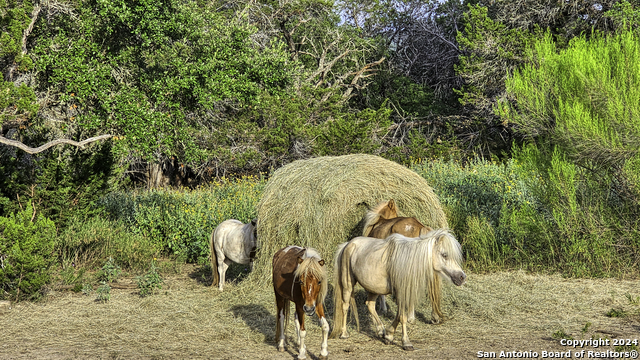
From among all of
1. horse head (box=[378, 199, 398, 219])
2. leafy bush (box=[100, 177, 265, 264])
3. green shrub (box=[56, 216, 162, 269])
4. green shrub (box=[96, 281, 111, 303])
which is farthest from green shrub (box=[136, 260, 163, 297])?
horse head (box=[378, 199, 398, 219])

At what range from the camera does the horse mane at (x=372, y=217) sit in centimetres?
795

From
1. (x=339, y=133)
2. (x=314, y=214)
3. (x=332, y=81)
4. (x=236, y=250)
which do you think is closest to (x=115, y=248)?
(x=236, y=250)

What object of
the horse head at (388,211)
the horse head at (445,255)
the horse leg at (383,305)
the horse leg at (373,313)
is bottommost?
the horse leg at (383,305)

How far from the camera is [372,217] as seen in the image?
8.00 metres

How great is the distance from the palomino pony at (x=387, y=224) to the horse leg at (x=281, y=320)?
1.57 metres

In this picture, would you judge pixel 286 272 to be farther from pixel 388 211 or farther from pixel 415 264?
pixel 388 211

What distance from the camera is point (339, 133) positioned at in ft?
50.0

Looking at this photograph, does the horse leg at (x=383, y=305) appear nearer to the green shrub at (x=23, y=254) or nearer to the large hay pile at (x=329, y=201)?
the large hay pile at (x=329, y=201)

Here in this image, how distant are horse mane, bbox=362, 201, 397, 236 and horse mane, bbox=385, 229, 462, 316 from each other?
6.37 feet

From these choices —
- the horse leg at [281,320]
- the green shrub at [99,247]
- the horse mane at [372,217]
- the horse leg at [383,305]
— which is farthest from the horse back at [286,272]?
the green shrub at [99,247]

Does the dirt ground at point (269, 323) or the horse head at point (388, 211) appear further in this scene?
the horse head at point (388, 211)

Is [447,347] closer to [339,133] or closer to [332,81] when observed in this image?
[339,133]

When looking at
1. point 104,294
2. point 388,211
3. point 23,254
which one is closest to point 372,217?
point 388,211

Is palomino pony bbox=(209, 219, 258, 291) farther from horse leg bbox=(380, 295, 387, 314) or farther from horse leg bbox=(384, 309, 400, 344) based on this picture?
horse leg bbox=(384, 309, 400, 344)
